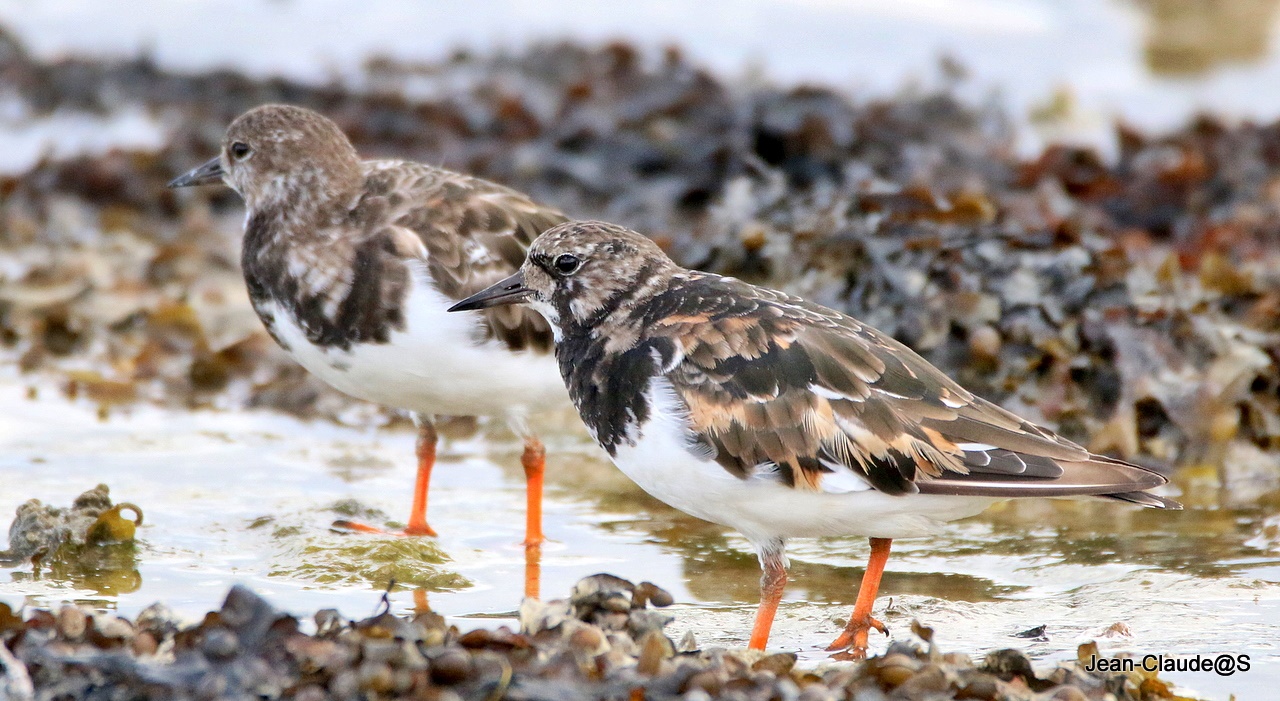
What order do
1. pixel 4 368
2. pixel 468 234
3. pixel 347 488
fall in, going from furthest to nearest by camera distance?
pixel 4 368
pixel 347 488
pixel 468 234

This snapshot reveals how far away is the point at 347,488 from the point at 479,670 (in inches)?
94.2

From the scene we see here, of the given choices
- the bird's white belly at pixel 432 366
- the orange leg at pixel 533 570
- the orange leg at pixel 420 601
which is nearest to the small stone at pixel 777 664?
the orange leg at pixel 533 570

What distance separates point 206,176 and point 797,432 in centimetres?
266

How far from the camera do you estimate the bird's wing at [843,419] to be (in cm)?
342

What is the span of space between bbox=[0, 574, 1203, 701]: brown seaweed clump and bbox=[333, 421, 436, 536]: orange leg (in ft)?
4.66

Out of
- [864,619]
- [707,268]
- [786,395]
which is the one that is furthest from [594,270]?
[707,268]

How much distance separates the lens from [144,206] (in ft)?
29.5

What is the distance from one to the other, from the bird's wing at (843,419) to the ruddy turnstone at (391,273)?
103 centimetres

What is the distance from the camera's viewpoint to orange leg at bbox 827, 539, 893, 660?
3617 mm

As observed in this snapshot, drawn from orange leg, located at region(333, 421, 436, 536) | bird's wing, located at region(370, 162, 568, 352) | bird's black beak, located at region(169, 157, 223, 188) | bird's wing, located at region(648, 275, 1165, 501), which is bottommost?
orange leg, located at region(333, 421, 436, 536)

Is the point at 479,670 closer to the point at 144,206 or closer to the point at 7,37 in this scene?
the point at 144,206

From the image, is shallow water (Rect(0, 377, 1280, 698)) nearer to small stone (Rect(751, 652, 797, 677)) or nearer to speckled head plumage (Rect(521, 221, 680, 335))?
small stone (Rect(751, 652, 797, 677))

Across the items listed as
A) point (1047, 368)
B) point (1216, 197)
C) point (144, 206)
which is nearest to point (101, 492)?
point (1047, 368)

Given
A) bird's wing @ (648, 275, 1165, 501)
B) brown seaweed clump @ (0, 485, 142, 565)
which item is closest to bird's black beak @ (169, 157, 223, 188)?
brown seaweed clump @ (0, 485, 142, 565)
